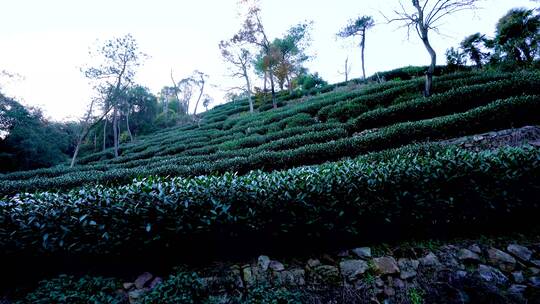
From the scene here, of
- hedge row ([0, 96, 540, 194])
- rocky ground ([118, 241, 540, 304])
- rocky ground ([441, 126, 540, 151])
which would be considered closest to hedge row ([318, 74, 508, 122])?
hedge row ([0, 96, 540, 194])

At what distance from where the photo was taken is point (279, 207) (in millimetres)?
3631

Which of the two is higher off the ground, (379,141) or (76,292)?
(379,141)

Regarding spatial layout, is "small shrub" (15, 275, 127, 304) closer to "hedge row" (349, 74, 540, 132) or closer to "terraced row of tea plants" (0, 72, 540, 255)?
"terraced row of tea plants" (0, 72, 540, 255)

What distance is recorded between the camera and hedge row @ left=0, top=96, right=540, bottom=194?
820cm

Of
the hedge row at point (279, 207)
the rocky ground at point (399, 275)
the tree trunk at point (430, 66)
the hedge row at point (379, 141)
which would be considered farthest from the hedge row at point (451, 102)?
the rocky ground at point (399, 275)

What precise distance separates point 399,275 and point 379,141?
6436 millimetres

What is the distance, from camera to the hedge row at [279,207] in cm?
340

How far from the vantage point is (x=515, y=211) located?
3.95 meters

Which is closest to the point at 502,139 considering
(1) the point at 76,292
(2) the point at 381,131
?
(2) the point at 381,131

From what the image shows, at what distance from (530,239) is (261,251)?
4.39 metres

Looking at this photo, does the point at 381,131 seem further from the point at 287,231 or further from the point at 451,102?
the point at 287,231

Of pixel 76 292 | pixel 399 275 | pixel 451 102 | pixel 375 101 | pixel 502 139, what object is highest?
pixel 375 101

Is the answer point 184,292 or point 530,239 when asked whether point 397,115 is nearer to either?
point 530,239

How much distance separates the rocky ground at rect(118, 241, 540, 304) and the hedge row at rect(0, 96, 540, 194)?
535 cm
